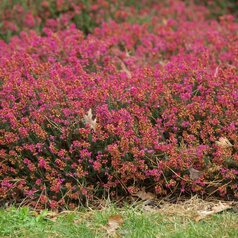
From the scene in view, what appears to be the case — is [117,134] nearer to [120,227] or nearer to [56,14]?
[120,227]

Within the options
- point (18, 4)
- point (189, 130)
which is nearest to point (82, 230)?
point (189, 130)

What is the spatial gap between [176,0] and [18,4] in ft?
9.34

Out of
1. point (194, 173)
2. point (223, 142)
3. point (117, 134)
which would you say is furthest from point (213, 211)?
point (117, 134)

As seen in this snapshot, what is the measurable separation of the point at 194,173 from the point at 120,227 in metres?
0.75

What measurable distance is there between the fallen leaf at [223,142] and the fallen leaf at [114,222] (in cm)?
98

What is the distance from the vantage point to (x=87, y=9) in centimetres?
859

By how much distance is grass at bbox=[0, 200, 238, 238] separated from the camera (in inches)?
166

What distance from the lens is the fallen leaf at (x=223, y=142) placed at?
4.75m

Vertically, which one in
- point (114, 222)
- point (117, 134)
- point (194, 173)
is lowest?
point (114, 222)

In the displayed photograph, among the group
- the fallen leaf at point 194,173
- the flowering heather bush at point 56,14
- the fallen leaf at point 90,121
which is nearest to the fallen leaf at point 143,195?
the fallen leaf at point 194,173

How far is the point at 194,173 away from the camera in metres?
4.71

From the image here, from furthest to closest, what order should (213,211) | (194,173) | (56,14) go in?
(56,14) < (194,173) < (213,211)

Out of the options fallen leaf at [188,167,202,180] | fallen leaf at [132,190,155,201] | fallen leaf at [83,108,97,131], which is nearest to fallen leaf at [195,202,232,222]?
fallen leaf at [188,167,202,180]

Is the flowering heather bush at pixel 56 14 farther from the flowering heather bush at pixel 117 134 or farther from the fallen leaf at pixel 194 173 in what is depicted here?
the fallen leaf at pixel 194 173
